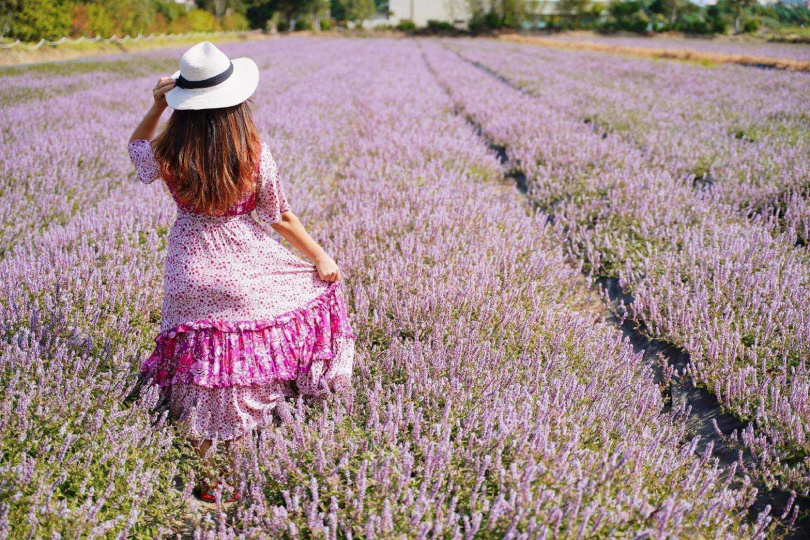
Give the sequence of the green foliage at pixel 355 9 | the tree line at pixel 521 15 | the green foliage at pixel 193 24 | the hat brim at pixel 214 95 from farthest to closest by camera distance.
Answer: the green foliage at pixel 355 9
the tree line at pixel 521 15
the green foliage at pixel 193 24
the hat brim at pixel 214 95

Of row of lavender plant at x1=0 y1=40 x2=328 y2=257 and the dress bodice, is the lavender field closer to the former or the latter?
row of lavender plant at x1=0 y1=40 x2=328 y2=257

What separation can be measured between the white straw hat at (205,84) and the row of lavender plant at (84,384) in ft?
3.35

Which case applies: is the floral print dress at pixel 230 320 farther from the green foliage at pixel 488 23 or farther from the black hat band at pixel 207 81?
the green foliage at pixel 488 23

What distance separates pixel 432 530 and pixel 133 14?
37.9 meters

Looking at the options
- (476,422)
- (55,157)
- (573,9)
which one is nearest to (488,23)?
(573,9)

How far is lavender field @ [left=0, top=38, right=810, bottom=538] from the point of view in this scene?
5.20 feet

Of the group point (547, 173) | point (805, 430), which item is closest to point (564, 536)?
point (805, 430)

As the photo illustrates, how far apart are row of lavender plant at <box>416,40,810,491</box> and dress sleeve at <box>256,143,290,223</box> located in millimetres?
1940

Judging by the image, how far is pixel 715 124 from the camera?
308 inches

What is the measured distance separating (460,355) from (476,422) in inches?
15.2

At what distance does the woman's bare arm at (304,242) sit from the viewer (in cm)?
214

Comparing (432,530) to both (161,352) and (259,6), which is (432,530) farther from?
(259,6)

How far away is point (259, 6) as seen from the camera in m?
59.4

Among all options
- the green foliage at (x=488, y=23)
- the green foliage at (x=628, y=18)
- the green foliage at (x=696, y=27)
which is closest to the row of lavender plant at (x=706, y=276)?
the green foliage at (x=696, y=27)
